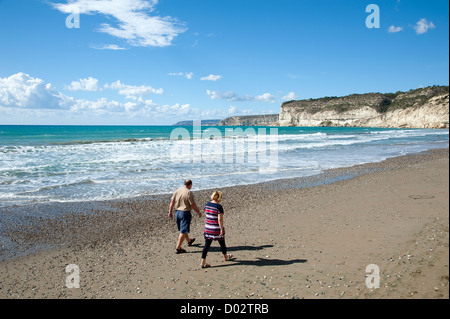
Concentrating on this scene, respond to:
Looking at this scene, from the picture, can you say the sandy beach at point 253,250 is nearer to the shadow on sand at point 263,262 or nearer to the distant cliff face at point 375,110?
the shadow on sand at point 263,262

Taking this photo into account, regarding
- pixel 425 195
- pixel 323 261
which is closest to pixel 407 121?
pixel 425 195

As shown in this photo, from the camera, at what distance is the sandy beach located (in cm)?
499

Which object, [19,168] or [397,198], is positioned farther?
[19,168]

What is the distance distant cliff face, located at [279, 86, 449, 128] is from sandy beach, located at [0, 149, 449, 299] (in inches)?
3327

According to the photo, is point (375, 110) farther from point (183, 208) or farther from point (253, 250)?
point (183, 208)

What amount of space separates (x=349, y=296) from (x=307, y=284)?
681 millimetres

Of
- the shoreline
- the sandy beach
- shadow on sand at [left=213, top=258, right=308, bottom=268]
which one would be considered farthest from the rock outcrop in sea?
shadow on sand at [left=213, top=258, right=308, bottom=268]

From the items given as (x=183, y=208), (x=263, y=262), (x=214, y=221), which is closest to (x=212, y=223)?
(x=214, y=221)

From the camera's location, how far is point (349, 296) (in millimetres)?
4539

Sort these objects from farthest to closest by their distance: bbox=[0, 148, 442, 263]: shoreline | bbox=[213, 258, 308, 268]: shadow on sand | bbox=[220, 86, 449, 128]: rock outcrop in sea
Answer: bbox=[220, 86, 449, 128]: rock outcrop in sea, bbox=[0, 148, 442, 263]: shoreline, bbox=[213, 258, 308, 268]: shadow on sand

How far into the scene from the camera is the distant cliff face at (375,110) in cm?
9721

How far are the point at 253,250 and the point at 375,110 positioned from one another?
136597 mm

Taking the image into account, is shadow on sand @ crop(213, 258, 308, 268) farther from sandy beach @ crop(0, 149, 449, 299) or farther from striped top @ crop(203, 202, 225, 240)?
striped top @ crop(203, 202, 225, 240)
